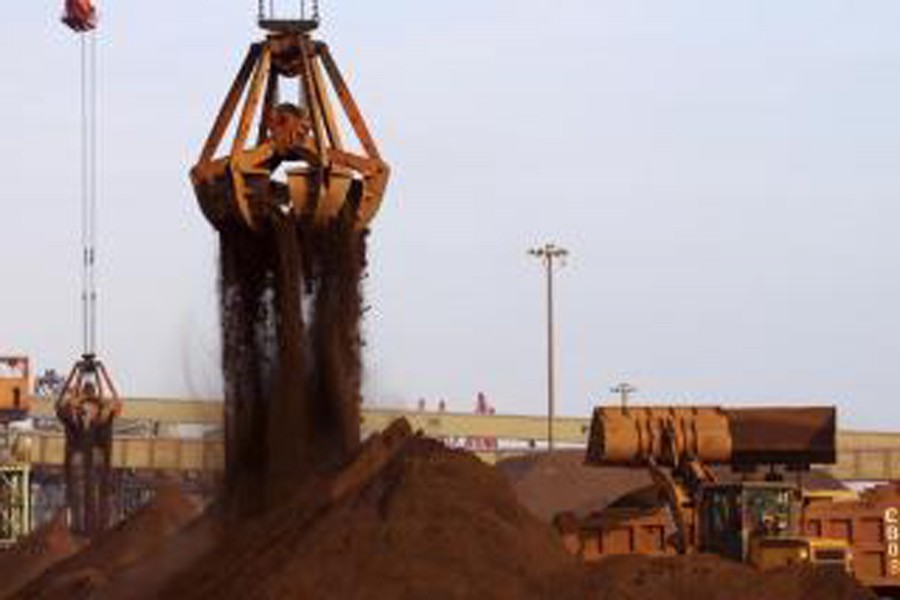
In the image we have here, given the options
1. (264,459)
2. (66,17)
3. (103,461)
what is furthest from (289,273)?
(66,17)

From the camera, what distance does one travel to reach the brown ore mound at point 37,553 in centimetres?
5969

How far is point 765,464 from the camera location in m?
33.6

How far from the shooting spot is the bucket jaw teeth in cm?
2919

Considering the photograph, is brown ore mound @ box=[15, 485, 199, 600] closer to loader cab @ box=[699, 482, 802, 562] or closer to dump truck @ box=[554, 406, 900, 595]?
dump truck @ box=[554, 406, 900, 595]

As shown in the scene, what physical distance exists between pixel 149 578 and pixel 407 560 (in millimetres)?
10513

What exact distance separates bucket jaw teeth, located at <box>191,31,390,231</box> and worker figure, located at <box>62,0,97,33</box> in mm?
58354

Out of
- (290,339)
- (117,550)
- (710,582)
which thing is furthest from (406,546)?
(117,550)

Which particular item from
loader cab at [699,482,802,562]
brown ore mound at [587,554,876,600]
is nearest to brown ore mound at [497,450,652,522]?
loader cab at [699,482,802,562]

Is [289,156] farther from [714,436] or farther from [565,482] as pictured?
[565,482]

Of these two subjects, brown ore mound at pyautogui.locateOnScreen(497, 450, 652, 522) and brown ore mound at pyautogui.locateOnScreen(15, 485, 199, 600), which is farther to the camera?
brown ore mound at pyautogui.locateOnScreen(497, 450, 652, 522)

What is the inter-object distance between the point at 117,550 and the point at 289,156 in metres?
25.0

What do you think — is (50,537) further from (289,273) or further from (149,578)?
(289,273)

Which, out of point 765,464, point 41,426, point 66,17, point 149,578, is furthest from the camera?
point 41,426

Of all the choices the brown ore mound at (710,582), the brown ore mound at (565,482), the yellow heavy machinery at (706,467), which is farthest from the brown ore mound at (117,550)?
the brown ore mound at (565,482)
